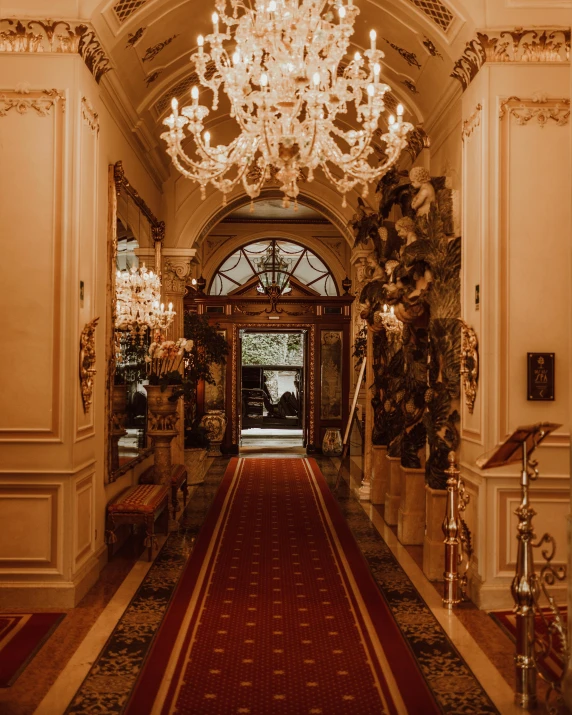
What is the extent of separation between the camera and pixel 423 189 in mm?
6699

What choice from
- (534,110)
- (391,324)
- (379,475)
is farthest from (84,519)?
(379,475)

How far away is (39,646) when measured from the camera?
4586 millimetres

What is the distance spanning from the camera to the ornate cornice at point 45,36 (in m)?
5.47

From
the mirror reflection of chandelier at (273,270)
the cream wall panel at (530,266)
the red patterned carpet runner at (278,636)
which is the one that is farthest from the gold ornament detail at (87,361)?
the mirror reflection of chandelier at (273,270)

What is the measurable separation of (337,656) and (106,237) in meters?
4.14

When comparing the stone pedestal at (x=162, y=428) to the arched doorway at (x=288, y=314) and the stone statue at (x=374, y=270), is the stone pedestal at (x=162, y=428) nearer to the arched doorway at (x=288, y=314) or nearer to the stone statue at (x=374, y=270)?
the stone statue at (x=374, y=270)

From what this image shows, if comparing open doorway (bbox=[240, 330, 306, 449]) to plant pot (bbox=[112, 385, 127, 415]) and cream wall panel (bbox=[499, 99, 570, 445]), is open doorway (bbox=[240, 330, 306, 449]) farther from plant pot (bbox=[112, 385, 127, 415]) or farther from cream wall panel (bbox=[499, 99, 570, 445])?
cream wall panel (bbox=[499, 99, 570, 445])

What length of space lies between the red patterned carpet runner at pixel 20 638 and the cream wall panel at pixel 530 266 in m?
3.45

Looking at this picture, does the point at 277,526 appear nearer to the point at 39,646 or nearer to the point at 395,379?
the point at 395,379

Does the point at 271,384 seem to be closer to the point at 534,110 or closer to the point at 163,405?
the point at 163,405

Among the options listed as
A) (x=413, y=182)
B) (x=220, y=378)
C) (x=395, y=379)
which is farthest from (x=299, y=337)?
(x=413, y=182)

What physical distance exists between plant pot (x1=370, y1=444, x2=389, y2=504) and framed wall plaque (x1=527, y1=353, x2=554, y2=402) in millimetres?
4400

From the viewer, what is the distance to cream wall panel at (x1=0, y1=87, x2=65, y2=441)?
549cm

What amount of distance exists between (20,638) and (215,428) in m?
10.8
